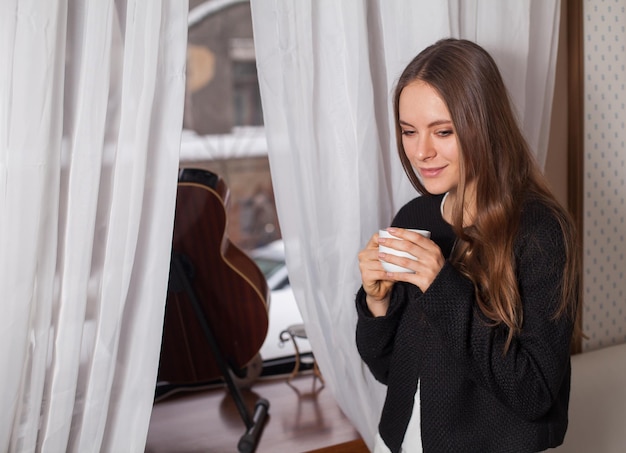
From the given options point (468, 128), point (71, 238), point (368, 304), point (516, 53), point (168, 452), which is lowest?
point (168, 452)

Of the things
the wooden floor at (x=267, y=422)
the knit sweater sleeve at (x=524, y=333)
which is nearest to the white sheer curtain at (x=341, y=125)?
the wooden floor at (x=267, y=422)

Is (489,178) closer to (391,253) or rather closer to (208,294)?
(391,253)

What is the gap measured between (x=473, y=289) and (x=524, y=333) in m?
0.10

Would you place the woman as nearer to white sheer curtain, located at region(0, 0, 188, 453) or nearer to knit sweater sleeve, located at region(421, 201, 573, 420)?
knit sweater sleeve, located at region(421, 201, 573, 420)

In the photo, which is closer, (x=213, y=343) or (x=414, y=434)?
(x=414, y=434)

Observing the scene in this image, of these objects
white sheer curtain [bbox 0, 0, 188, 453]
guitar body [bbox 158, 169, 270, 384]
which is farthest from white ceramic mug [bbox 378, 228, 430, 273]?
guitar body [bbox 158, 169, 270, 384]

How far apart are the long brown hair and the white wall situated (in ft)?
2.25

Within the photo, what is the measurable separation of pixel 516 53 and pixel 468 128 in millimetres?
506

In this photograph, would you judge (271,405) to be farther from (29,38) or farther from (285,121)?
(29,38)

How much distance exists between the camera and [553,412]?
Result: 1134 millimetres

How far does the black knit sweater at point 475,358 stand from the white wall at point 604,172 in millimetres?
700

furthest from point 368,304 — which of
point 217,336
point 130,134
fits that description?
point 217,336

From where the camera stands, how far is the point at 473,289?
3.58ft

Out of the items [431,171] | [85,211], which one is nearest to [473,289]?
[431,171]
